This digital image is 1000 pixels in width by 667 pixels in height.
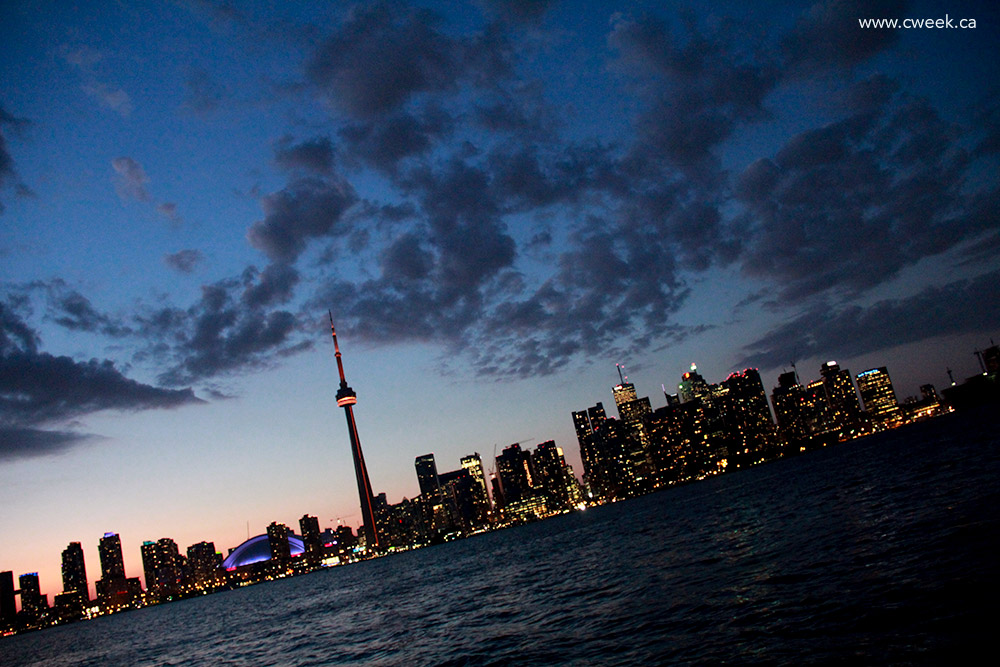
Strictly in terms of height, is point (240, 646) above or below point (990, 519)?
below

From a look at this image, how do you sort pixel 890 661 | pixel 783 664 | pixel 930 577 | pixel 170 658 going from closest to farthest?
pixel 890 661
pixel 783 664
pixel 930 577
pixel 170 658

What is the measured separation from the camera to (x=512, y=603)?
139 ft

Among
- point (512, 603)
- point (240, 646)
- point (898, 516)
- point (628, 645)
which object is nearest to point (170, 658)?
point (240, 646)

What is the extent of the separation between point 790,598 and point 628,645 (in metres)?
7.17

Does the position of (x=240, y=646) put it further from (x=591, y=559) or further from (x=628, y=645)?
(x=628, y=645)

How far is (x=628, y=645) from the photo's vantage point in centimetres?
2197

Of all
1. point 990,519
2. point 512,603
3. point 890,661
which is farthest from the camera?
point 512,603

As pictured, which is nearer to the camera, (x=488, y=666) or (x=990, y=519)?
(x=488, y=666)

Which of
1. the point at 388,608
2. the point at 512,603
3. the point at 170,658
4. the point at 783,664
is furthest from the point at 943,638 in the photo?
the point at 170,658

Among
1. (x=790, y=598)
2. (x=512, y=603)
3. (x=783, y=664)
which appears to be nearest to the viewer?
(x=783, y=664)

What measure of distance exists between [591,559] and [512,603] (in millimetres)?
20793

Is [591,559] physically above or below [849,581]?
below

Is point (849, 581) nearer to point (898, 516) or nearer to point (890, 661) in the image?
point (890, 661)

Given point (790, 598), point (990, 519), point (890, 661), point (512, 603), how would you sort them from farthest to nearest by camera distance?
point (512, 603), point (990, 519), point (790, 598), point (890, 661)
